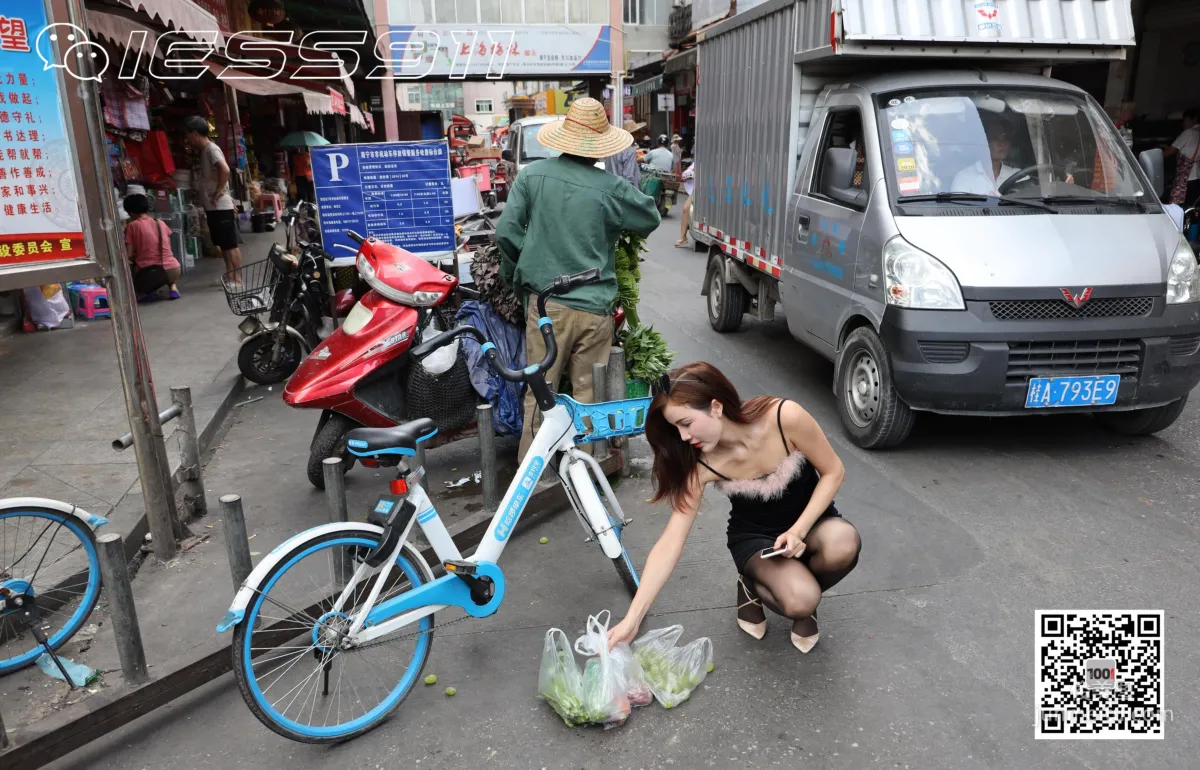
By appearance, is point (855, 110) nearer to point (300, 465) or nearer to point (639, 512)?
point (639, 512)

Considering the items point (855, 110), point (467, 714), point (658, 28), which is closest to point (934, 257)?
point (855, 110)

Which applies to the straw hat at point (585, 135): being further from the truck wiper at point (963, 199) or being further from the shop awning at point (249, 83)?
the shop awning at point (249, 83)

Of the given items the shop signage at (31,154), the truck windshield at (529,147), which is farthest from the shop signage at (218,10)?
the shop signage at (31,154)

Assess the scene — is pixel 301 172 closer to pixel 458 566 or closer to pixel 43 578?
pixel 43 578

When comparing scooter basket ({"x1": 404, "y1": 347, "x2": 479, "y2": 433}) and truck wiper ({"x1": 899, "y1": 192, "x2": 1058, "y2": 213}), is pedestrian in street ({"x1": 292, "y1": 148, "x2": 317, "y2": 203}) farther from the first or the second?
truck wiper ({"x1": 899, "y1": 192, "x2": 1058, "y2": 213})

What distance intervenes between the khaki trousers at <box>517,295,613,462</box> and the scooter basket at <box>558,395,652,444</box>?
2.25 ft

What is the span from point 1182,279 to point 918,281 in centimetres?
149

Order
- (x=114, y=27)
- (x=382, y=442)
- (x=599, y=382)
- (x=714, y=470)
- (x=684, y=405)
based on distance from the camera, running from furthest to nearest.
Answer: (x=114, y=27) < (x=599, y=382) < (x=714, y=470) < (x=684, y=405) < (x=382, y=442)

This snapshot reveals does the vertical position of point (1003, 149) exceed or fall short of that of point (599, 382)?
it exceeds it

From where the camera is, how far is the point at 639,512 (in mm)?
4414

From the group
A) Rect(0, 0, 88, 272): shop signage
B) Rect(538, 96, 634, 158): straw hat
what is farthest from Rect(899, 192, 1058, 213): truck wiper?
Rect(0, 0, 88, 272): shop signage

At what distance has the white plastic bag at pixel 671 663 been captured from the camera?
284 cm

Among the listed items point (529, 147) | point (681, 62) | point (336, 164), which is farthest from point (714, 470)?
point (681, 62)

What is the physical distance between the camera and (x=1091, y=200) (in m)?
4.94
